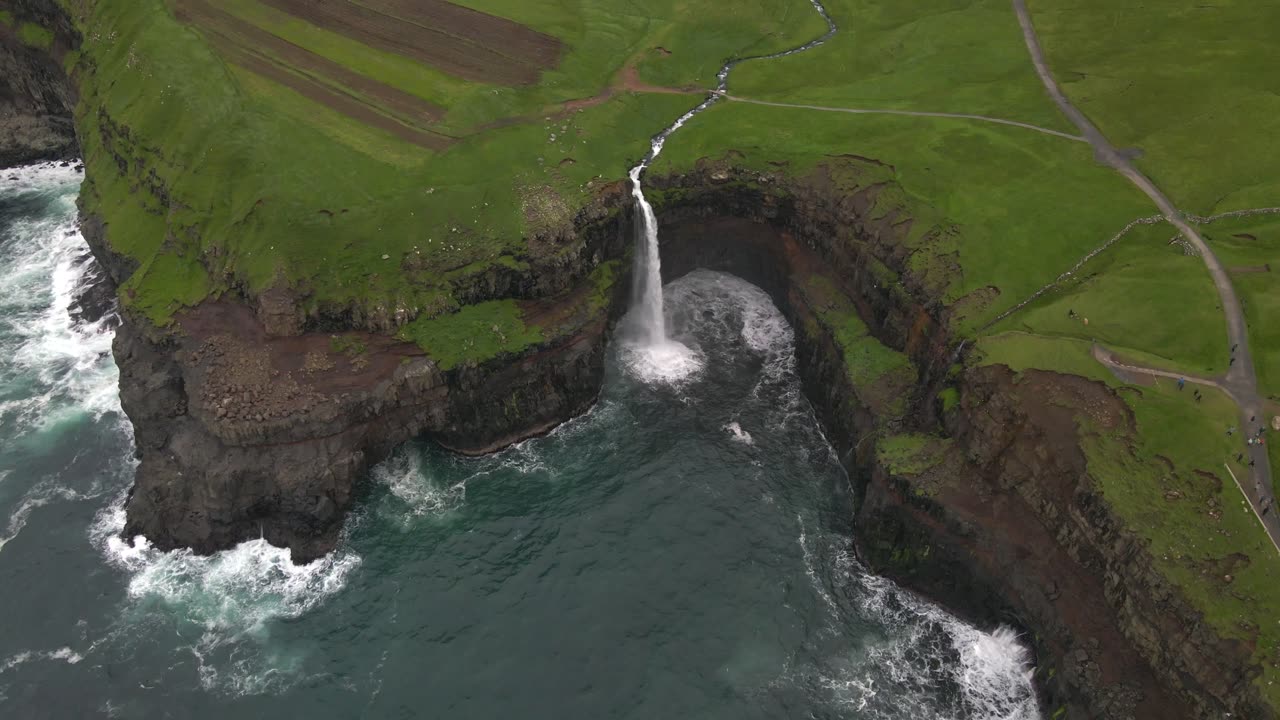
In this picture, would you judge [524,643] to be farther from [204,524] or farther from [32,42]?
[32,42]

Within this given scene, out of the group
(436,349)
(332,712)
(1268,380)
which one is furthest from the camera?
(436,349)

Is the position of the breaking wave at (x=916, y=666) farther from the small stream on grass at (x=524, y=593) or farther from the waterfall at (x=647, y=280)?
the waterfall at (x=647, y=280)

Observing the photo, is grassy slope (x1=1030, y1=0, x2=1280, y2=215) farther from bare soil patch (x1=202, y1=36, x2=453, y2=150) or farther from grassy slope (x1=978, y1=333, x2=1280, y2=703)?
bare soil patch (x1=202, y1=36, x2=453, y2=150)

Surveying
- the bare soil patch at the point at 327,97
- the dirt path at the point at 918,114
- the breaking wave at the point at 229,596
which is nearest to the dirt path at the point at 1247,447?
the dirt path at the point at 918,114

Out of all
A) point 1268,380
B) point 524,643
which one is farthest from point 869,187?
point 524,643

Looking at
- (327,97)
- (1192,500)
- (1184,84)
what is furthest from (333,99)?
(1184,84)

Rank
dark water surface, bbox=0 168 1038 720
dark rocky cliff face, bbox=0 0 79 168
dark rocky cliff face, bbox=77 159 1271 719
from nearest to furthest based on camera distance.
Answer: dark rocky cliff face, bbox=77 159 1271 719
dark water surface, bbox=0 168 1038 720
dark rocky cliff face, bbox=0 0 79 168

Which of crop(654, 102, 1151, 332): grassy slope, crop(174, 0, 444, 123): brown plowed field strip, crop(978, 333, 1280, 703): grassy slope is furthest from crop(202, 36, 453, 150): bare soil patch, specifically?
crop(978, 333, 1280, 703): grassy slope
